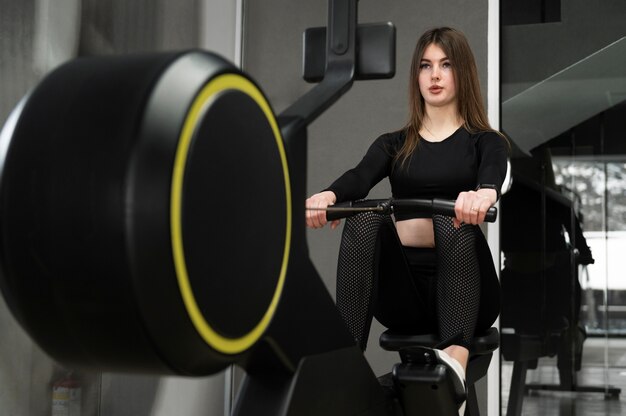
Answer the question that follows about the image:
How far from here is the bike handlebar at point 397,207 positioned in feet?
4.57

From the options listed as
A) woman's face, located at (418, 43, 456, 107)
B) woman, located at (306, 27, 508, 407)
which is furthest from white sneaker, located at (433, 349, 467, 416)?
woman's face, located at (418, 43, 456, 107)

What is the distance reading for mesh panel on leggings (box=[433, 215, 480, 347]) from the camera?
1599mm

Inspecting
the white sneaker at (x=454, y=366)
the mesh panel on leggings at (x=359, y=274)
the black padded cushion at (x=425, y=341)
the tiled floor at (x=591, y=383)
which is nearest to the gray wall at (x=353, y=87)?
the tiled floor at (x=591, y=383)

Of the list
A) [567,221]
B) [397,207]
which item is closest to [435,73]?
[397,207]

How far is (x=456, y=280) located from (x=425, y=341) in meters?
0.15

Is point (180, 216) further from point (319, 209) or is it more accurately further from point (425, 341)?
point (425, 341)

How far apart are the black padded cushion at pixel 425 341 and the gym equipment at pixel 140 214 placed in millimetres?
779

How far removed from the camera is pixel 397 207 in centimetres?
149

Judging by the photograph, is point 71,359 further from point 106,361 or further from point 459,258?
point 459,258

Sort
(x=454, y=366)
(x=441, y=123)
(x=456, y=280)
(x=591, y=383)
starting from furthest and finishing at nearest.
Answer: (x=591, y=383), (x=441, y=123), (x=456, y=280), (x=454, y=366)

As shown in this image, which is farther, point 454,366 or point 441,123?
point 441,123

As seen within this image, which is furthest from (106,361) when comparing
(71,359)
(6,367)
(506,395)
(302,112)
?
(506,395)

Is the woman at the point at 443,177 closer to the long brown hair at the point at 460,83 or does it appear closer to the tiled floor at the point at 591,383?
the long brown hair at the point at 460,83

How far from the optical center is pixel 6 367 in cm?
262
